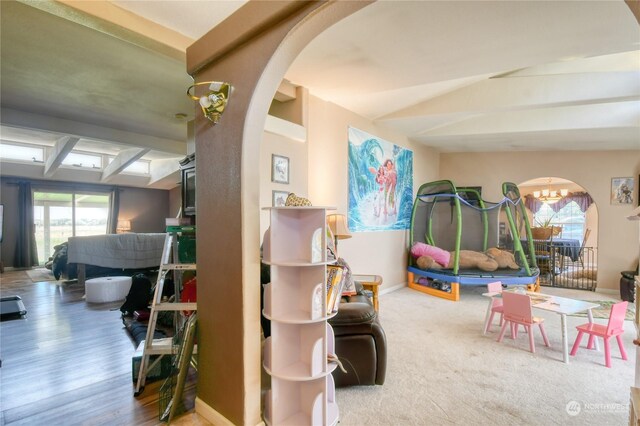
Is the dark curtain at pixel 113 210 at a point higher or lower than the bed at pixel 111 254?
higher

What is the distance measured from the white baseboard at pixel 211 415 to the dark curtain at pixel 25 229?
876cm

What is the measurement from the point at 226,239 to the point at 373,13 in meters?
1.88

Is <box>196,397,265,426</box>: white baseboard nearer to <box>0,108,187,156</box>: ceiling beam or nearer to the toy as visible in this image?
the toy

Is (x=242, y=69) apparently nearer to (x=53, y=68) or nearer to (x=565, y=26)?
(x=565, y=26)

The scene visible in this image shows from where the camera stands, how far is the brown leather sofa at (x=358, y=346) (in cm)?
234

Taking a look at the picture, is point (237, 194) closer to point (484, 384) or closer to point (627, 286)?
point (484, 384)

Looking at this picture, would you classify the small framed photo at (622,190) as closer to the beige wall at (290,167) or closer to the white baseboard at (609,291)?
the white baseboard at (609,291)

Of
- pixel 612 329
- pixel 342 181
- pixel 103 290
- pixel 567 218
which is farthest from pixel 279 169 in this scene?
pixel 567 218

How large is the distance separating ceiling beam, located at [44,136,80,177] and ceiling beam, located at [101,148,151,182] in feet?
3.71

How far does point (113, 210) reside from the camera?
937cm

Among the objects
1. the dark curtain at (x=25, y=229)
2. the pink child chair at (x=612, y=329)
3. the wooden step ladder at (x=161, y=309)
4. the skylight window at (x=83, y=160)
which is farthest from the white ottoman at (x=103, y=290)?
the pink child chair at (x=612, y=329)

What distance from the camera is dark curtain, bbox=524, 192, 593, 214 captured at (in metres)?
9.22

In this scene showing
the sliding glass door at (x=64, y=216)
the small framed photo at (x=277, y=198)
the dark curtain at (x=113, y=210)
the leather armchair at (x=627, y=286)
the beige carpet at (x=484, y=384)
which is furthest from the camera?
the dark curtain at (x=113, y=210)

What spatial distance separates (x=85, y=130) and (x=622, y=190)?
9.26 meters
